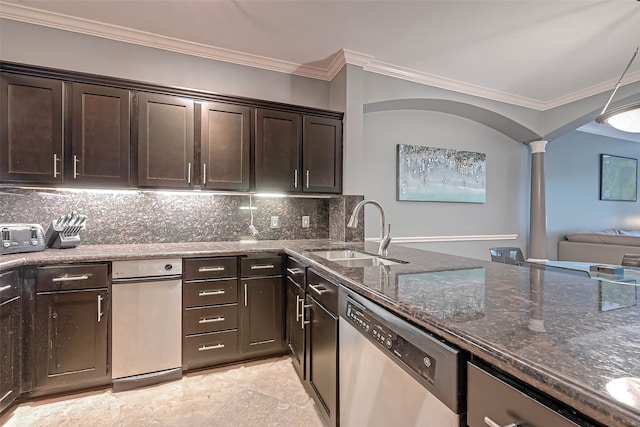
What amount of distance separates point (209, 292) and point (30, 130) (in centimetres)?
170

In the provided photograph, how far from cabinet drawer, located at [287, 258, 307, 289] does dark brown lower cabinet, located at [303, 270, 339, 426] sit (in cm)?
10

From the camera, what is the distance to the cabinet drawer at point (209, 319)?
2148mm

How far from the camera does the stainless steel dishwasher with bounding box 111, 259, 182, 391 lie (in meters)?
1.99

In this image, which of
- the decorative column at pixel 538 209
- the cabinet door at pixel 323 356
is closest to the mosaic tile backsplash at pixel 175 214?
the cabinet door at pixel 323 356

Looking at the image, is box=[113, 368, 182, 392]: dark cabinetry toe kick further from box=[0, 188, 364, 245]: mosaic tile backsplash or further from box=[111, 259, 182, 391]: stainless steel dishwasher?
box=[0, 188, 364, 245]: mosaic tile backsplash

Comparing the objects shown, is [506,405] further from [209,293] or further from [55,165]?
[55,165]

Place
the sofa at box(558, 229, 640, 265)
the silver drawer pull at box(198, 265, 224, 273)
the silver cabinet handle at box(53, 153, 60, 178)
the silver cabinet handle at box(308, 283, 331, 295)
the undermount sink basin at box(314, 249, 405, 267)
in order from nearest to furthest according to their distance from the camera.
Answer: the silver cabinet handle at box(308, 283, 331, 295)
the undermount sink basin at box(314, 249, 405, 267)
the silver cabinet handle at box(53, 153, 60, 178)
the silver drawer pull at box(198, 265, 224, 273)
the sofa at box(558, 229, 640, 265)

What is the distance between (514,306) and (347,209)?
2068 millimetres

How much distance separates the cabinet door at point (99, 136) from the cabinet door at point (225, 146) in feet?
1.88

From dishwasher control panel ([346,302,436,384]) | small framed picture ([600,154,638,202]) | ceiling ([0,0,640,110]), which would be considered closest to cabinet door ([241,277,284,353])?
dishwasher control panel ([346,302,436,384])

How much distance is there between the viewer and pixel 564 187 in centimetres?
479

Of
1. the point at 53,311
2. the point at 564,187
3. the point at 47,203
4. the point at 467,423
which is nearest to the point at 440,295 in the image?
the point at 467,423

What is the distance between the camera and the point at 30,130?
2.01 metres

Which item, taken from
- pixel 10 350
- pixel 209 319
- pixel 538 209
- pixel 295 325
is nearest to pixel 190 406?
pixel 209 319
